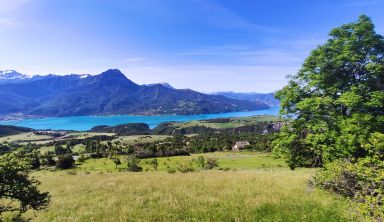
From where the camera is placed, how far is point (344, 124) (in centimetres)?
1798

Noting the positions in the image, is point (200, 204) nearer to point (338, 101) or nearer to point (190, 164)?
point (338, 101)

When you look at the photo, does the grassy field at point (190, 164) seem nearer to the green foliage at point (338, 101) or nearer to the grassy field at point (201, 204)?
the green foliage at point (338, 101)

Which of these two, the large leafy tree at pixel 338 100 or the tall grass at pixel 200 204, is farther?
the large leafy tree at pixel 338 100

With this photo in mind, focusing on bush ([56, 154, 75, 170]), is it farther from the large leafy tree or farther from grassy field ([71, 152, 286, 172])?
the large leafy tree

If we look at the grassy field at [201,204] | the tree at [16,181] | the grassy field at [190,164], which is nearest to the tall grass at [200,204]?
the grassy field at [201,204]

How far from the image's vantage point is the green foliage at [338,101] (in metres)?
17.5

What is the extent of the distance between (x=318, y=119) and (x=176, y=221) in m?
13.2

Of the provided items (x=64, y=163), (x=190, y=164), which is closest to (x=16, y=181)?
(x=190, y=164)

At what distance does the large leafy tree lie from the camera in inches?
691

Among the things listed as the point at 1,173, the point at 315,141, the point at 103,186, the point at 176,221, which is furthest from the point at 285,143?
the point at 1,173

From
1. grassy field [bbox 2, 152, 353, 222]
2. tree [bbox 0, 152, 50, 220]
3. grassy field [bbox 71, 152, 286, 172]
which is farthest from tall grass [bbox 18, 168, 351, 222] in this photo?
grassy field [bbox 71, 152, 286, 172]

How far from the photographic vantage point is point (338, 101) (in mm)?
18625

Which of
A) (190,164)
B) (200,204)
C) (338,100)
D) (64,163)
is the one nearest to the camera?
(200,204)

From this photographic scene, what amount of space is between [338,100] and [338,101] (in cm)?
19
